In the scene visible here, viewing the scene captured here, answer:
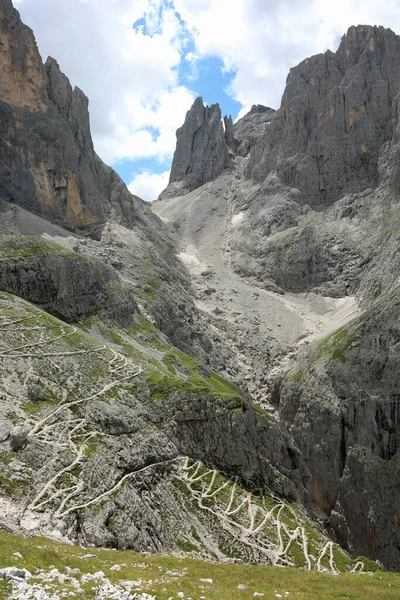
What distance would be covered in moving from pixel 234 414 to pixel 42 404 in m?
19.8

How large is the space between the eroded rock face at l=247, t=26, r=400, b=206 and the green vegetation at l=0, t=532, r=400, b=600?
162 meters

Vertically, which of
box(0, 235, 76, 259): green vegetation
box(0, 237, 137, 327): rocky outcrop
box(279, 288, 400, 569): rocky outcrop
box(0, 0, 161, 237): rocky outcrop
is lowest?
box(279, 288, 400, 569): rocky outcrop

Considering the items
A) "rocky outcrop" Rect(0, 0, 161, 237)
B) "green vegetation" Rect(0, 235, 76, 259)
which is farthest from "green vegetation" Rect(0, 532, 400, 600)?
"rocky outcrop" Rect(0, 0, 161, 237)

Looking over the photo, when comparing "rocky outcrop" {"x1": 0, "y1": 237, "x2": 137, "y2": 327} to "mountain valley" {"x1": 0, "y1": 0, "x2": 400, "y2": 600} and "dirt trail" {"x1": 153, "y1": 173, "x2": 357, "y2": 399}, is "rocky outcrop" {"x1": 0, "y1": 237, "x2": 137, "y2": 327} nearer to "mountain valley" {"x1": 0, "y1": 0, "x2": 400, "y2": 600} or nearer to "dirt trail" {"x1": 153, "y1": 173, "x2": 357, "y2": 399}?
"mountain valley" {"x1": 0, "y1": 0, "x2": 400, "y2": 600}

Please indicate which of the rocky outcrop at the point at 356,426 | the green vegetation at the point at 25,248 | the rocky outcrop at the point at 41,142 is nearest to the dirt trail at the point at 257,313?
the rocky outcrop at the point at 356,426

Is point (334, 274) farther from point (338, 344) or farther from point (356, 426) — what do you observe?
point (356, 426)

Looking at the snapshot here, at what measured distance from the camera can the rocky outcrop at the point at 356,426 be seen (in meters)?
75.0

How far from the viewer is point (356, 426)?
87812mm

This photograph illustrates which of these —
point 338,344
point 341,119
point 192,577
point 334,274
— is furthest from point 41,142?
point 192,577

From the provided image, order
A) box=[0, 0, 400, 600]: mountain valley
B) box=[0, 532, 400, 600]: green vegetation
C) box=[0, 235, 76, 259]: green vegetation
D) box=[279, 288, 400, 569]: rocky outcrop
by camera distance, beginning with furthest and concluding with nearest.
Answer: box=[279, 288, 400, 569]: rocky outcrop, box=[0, 235, 76, 259]: green vegetation, box=[0, 0, 400, 600]: mountain valley, box=[0, 532, 400, 600]: green vegetation

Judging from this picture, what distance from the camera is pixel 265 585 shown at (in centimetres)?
2144

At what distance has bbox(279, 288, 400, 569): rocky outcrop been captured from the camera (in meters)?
75.0

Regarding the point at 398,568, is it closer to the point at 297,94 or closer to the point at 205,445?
the point at 205,445

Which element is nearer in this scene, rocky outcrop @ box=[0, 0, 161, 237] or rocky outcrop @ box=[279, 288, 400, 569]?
rocky outcrop @ box=[279, 288, 400, 569]
